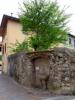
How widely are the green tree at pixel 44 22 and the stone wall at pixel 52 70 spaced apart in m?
4.12

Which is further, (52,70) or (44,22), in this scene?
(44,22)

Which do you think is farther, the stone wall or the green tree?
the green tree

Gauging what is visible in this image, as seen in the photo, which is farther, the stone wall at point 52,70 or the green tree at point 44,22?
the green tree at point 44,22

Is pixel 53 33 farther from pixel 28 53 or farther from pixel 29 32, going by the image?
pixel 28 53

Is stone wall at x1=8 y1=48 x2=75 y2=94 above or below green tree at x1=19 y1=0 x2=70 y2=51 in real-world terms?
below

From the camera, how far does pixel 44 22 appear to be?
71.5ft

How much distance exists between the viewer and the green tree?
21.7 m

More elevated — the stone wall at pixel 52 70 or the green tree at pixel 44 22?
the green tree at pixel 44 22

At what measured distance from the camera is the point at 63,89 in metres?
14.6

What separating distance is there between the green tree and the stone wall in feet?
13.5

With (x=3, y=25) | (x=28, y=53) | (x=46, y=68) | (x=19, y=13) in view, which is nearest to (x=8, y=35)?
(x=3, y=25)

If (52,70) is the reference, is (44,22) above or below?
above

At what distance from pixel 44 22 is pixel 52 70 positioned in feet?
23.7

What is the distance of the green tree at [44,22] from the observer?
71.2 ft
